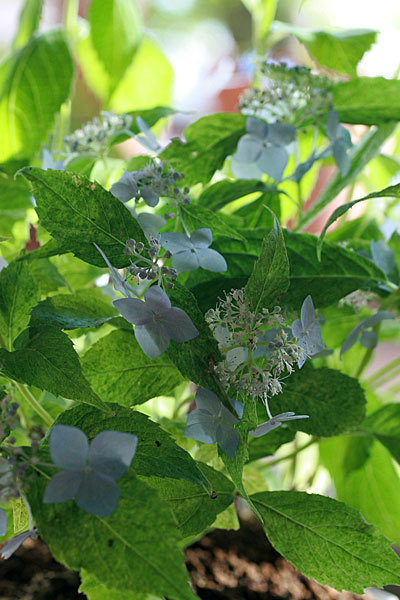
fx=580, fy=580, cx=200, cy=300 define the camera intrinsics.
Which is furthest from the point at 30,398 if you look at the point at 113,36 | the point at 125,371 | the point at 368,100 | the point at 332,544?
the point at 113,36

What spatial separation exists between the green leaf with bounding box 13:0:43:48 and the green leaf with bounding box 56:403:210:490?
393mm

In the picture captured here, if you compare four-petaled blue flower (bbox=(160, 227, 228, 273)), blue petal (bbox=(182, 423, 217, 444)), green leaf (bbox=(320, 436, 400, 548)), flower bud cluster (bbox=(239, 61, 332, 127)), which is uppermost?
flower bud cluster (bbox=(239, 61, 332, 127))

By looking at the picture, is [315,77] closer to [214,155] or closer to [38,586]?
[214,155]

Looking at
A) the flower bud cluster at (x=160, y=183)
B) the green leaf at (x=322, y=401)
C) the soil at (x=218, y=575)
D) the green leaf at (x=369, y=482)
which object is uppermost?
the flower bud cluster at (x=160, y=183)

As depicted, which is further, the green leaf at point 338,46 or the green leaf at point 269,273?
the green leaf at point 338,46

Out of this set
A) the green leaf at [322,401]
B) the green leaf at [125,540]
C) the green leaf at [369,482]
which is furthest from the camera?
the green leaf at [369,482]

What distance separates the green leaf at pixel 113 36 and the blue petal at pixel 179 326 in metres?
0.37

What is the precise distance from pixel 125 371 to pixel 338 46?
29 centimetres

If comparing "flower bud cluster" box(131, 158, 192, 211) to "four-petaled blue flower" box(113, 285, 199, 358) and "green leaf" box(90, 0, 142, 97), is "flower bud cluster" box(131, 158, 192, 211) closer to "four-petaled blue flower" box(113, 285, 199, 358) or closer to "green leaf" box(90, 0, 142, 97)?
"four-petaled blue flower" box(113, 285, 199, 358)

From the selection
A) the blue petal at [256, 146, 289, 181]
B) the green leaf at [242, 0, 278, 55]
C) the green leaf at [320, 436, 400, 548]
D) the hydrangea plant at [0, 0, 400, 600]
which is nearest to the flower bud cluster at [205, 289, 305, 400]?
the hydrangea plant at [0, 0, 400, 600]

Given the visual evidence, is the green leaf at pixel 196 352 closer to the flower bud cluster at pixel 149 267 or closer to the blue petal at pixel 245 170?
the flower bud cluster at pixel 149 267

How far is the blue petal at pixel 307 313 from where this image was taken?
0.75 ft

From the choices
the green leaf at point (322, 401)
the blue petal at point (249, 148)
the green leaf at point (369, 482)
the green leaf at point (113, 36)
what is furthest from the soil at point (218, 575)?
the green leaf at point (113, 36)

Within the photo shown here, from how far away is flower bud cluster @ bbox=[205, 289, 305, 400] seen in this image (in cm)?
21
